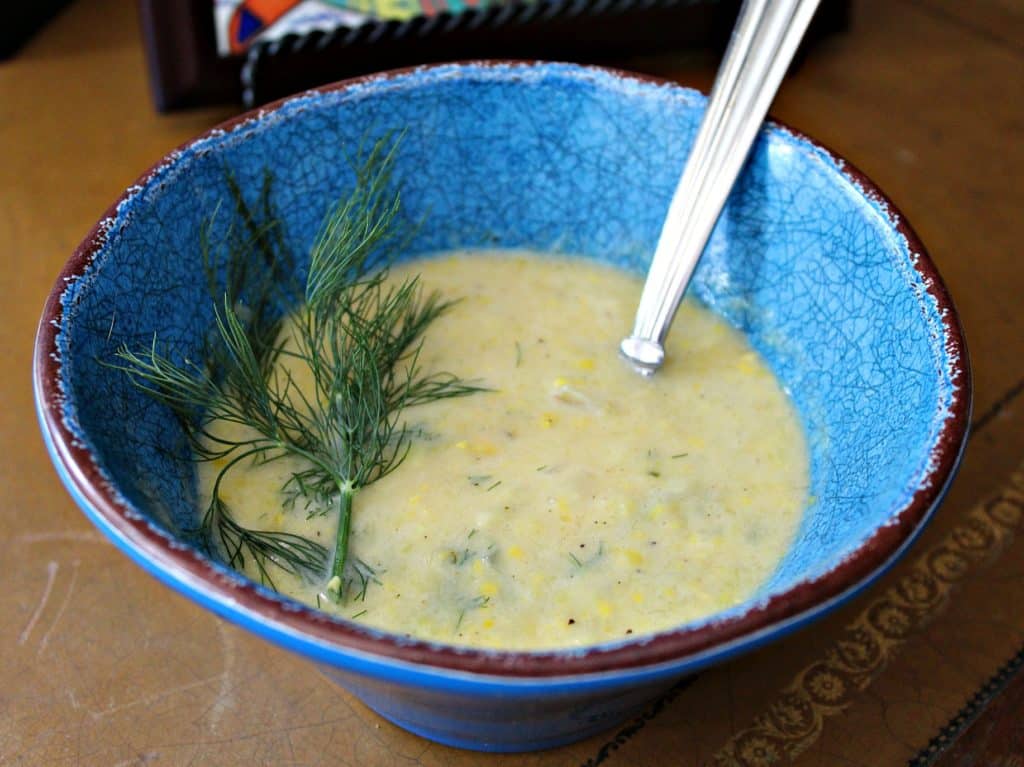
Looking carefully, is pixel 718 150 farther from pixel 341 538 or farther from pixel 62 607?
pixel 62 607

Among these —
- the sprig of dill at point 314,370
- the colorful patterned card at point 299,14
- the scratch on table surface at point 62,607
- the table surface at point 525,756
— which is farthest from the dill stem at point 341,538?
the colorful patterned card at point 299,14

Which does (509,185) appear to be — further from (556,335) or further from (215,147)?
(215,147)

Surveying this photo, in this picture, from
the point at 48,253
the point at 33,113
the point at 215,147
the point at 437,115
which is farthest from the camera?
the point at 33,113

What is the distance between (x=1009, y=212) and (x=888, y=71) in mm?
288

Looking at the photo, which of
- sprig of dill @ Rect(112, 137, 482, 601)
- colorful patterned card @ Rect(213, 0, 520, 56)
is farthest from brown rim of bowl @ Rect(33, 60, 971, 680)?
→ colorful patterned card @ Rect(213, 0, 520, 56)

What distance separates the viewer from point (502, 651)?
1.83ft

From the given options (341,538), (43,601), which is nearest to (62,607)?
(43,601)

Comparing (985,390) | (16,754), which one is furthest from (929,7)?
(16,754)

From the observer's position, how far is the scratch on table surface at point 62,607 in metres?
0.85

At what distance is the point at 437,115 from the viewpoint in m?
0.99

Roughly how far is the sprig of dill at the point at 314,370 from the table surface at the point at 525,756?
0.12 metres

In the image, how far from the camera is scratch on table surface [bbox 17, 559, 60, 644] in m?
0.86

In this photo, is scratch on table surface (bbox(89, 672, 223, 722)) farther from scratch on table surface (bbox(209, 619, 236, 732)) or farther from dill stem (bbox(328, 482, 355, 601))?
dill stem (bbox(328, 482, 355, 601))

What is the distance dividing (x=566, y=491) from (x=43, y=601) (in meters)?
0.42
